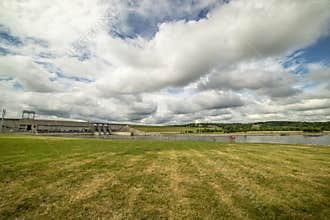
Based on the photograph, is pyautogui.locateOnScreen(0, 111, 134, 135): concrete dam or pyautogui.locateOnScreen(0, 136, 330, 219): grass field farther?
pyautogui.locateOnScreen(0, 111, 134, 135): concrete dam

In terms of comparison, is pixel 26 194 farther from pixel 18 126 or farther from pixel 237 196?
pixel 18 126

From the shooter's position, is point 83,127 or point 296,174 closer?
point 296,174

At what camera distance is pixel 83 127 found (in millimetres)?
125500

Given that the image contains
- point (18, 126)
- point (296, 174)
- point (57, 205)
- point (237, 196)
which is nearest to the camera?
point (57, 205)

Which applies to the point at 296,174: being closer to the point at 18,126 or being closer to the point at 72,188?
the point at 72,188

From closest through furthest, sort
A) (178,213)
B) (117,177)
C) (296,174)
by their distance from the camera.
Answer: (178,213) → (117,177) → (296,174)

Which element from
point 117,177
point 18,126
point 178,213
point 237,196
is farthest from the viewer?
point 18,126

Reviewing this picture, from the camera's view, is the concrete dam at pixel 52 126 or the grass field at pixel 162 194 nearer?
the grass field at pixel 162 194

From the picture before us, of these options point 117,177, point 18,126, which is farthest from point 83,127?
point 117,177

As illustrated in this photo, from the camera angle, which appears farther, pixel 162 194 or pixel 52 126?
pixel 52 126

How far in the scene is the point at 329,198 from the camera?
555 centimetres

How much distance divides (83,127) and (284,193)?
13867cm

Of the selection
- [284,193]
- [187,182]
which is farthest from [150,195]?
[284,193]

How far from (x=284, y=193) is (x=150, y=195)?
5.08 metres
